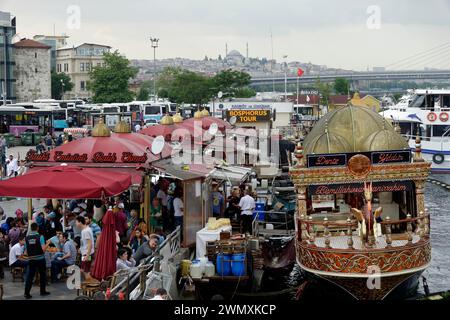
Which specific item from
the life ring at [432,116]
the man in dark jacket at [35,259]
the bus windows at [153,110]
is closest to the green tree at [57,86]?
the bus windows at [153,110]

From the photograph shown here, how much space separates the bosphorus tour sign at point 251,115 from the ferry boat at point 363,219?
26447 millimetres

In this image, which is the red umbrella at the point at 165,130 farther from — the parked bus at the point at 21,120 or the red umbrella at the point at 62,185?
the parked bus at the point at 21,120

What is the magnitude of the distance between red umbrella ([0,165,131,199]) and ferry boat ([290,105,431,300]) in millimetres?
4325

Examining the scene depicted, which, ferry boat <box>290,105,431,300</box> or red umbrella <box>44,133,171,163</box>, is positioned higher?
Result: red umbrella <box>44,133,171,163</box>

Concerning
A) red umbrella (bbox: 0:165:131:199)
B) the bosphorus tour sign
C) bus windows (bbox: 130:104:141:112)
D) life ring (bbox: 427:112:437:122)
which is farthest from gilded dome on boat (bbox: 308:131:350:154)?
bus windows (bbox: 130:104:141:112)

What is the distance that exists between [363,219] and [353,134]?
11.8ft

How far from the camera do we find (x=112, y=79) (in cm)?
9138

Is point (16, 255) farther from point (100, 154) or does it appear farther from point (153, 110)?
point (153, 110)

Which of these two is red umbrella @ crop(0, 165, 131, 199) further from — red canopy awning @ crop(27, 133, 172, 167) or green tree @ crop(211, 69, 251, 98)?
green tree @ crop(211, 69, 251, 98)

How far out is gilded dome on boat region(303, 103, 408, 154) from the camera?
18.1m

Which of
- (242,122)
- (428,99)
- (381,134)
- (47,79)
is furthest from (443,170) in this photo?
(47,79)

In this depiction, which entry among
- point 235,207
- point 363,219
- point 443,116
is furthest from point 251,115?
point 363,219
